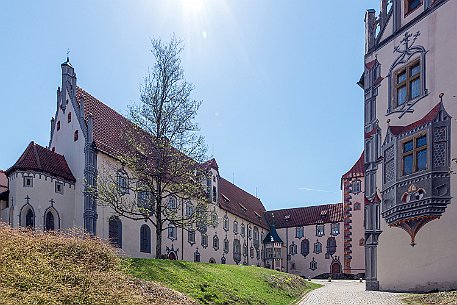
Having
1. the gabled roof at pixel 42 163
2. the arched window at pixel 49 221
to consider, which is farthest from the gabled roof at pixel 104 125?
the arched window at pixel 49 221

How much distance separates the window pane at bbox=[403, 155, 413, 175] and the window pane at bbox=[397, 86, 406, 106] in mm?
2637

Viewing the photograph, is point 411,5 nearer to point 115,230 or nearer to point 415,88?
point 415,88

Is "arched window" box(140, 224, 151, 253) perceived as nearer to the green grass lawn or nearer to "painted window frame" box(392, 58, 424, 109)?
the green grass lawn

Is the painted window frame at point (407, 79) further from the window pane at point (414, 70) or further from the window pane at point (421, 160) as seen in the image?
the window pane at point (421, 160)

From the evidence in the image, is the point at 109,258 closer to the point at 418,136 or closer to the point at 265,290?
the point at 265,290

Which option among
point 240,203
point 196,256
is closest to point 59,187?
point 196,256

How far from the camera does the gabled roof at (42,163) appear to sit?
87.7ft

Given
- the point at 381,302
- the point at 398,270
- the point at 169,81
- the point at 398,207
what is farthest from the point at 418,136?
the point at 169,81

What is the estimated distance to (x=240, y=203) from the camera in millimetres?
55438

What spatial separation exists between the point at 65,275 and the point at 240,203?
45270 mm

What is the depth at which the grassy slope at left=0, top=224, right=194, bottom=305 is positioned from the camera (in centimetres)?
928

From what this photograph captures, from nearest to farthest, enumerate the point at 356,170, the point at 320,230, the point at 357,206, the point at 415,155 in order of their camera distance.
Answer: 1. the point at 415,155
2. the point at 357,206
3. the point at 356,170
4. the point at 320,230

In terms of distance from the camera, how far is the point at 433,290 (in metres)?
18.0

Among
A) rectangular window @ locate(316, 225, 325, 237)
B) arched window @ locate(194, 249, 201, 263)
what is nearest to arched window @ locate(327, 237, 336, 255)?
rectangular window @ locate(316, 225, 325, 237)
